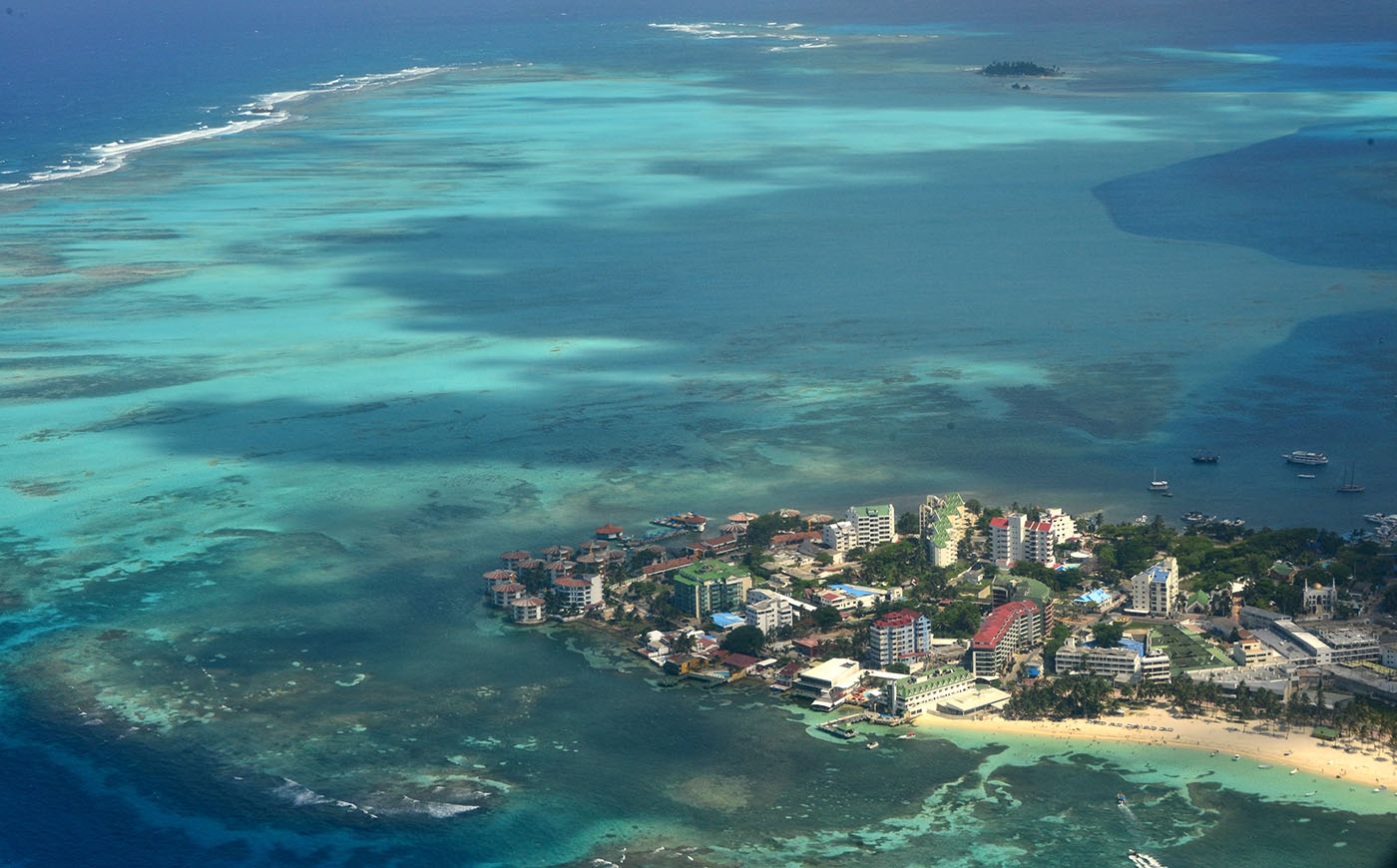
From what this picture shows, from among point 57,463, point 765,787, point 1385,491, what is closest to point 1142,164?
point 1385,491

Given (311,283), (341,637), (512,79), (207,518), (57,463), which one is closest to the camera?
(341,637)

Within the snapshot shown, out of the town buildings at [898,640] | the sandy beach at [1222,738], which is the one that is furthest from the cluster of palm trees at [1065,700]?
the town buildings at [898,640]

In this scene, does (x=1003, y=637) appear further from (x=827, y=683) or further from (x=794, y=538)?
(x=794, y=538)

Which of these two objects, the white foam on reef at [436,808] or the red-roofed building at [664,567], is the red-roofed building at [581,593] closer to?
the red-roofed building at [664,567]

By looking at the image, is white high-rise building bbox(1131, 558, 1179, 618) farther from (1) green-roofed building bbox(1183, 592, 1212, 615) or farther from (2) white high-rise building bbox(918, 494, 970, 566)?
(2) white high-rise building bbox(918, 494, 970, 566)

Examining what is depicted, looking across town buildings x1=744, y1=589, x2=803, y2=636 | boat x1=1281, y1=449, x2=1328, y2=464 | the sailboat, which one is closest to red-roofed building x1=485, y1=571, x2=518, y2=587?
town buildings x1=744, y1=589, x2=803, y2=636

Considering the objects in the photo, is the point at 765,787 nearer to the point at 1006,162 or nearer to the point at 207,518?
the point at 207,518
